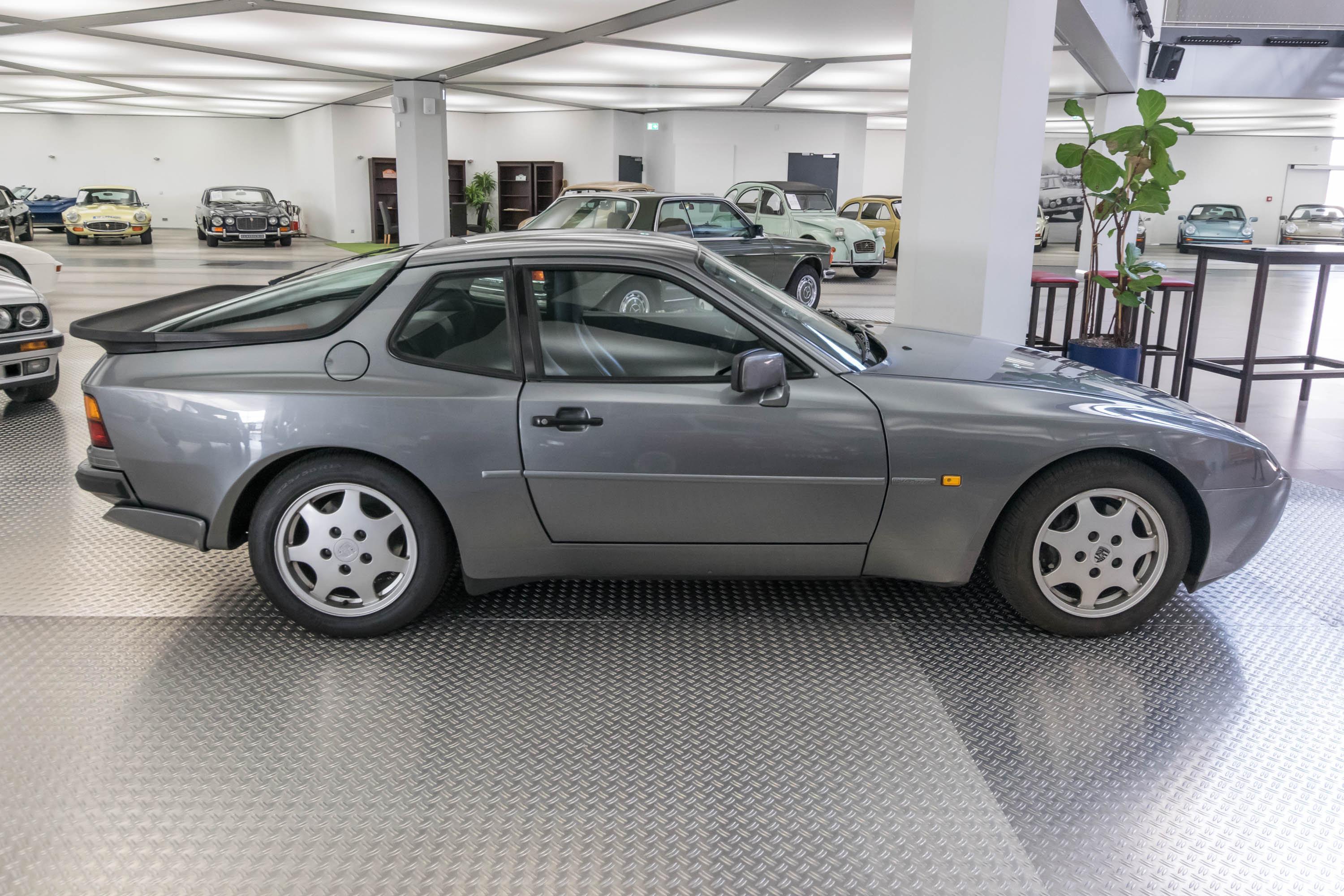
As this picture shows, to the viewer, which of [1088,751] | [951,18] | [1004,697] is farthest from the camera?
[951,18]

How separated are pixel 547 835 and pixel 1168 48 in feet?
52.7

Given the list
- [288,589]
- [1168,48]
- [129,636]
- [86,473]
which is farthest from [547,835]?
[1168,48]

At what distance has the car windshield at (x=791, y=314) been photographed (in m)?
3.11

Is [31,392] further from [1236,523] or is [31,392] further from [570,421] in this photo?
[1236,523]

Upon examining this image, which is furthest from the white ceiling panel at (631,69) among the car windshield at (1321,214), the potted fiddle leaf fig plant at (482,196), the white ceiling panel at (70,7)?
the car windshield at (1321,214)

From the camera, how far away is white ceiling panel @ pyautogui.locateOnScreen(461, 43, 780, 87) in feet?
51.4

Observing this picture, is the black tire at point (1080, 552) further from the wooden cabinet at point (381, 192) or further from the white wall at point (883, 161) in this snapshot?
the white wall at point (883, 161)

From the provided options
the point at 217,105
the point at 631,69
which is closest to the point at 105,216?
the point at 217,105

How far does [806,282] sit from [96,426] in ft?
32.3

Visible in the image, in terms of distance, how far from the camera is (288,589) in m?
3.06

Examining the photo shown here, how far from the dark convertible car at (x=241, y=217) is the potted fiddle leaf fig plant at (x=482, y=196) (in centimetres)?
549

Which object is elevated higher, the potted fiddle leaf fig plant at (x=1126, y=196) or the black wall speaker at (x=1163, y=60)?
the black wall speaker at (x=1163, y=60)

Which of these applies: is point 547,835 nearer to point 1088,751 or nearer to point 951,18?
point 1088,751

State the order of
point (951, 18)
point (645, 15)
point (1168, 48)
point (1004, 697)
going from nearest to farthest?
point (1004, 697) < point (951, 18) < point (645, 15) < point (1168, 48)
